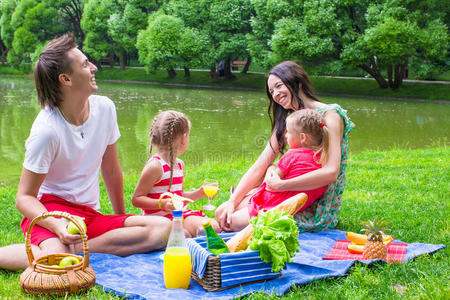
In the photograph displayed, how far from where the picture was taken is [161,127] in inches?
150

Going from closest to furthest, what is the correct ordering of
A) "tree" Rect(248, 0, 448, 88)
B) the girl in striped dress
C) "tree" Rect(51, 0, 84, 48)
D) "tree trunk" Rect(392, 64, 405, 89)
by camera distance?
1. the girl in striped dress
2. "tree" Rect(248, 0, 448, 88)
3. "tree trunk" Rect(392, 64, 405, 89)
4. "tree" Rect(51, 0, 84, 48)

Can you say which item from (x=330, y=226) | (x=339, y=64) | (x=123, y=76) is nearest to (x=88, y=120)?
(x=330, y=226)

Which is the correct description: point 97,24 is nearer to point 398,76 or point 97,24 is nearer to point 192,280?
point 398,76

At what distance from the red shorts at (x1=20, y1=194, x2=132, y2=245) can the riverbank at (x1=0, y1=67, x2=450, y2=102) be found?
2131cm

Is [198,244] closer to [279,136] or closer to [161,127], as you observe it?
A: [161,127]

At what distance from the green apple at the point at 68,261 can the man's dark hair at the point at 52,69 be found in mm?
1022

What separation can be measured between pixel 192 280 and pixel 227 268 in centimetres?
32

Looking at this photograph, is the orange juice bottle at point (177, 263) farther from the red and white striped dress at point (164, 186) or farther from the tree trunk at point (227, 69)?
the tree trunk at point (227, 69)

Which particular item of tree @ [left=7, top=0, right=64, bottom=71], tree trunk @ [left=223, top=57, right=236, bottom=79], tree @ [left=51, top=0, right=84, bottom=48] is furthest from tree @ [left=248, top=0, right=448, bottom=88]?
tree @ [left=7, top=0, right=64, bottom=71]

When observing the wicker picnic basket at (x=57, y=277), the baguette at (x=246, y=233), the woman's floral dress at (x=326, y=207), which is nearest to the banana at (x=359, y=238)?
the woman's floral dress at (x=326, y=207)

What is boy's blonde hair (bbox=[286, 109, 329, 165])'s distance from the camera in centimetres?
355

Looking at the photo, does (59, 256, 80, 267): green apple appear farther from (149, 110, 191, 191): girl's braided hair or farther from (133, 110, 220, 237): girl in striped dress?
(149, 110, 191, 191): girl's braided hair

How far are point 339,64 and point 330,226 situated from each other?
68.5 feet

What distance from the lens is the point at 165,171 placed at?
3846mm
